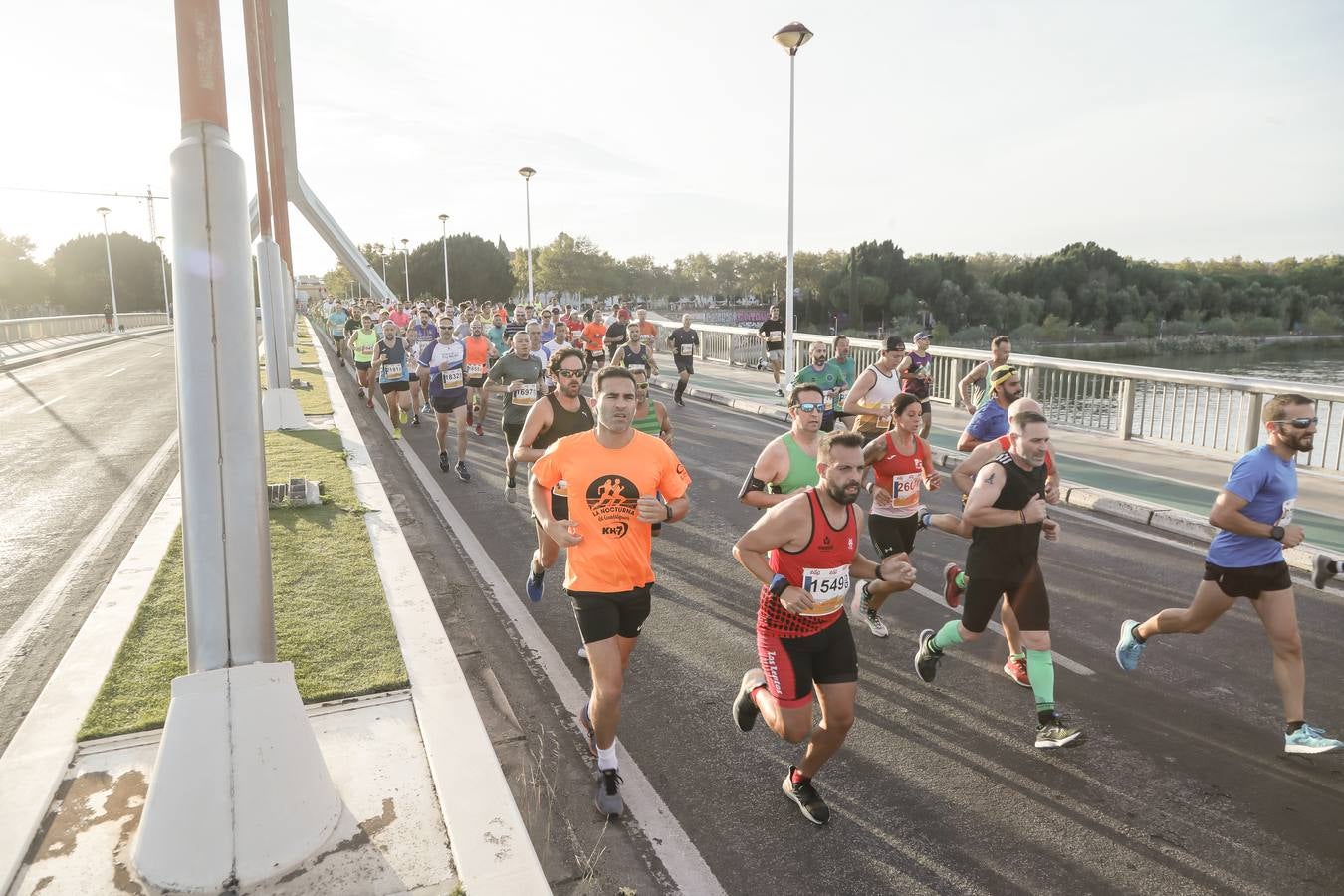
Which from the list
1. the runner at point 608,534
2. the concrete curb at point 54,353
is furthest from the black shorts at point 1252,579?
the concrete curb at point 54,353

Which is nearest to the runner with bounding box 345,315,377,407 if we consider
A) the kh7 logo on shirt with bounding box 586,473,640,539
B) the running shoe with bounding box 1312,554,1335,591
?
the kh7 logo on shirt with bounding box 586,473,640,539

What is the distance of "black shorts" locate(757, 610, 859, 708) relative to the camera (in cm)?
402

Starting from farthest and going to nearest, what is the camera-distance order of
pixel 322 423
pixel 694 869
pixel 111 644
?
pixel 322 423, pixel 111 644, pixel 694 869

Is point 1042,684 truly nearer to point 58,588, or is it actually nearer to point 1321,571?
point 1321,571

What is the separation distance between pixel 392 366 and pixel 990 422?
10260mm

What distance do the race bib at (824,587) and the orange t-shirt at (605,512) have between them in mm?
829

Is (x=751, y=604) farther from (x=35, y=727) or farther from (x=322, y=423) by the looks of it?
(x=322, y=423)

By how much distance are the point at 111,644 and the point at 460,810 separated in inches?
134

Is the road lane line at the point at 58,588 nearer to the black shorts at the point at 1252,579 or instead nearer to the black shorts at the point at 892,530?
the black shorts at the point at 892,530

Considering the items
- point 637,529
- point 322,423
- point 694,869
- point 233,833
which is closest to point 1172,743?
point 694,869

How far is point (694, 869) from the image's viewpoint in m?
3.64

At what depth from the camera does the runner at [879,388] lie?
29.1ft

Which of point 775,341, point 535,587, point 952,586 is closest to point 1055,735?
point 952,586

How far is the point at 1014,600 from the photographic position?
4992mm
